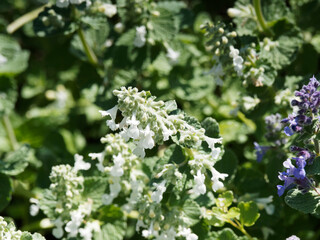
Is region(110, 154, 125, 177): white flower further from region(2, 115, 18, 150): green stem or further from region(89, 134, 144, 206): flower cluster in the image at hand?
region(2, 115, 18, 150): green stem

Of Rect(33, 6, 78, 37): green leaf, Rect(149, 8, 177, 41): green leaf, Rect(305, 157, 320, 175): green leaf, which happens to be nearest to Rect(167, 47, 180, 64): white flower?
Rect(149, 8, 177, 41): green leaf

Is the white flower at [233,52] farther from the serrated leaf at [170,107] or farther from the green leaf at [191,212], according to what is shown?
the green leaf at [191,212]

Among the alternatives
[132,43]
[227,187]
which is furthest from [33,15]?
[227,187]

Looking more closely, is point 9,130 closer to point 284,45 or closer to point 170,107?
point 170,107

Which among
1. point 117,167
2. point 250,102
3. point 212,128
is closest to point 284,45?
point 250,102

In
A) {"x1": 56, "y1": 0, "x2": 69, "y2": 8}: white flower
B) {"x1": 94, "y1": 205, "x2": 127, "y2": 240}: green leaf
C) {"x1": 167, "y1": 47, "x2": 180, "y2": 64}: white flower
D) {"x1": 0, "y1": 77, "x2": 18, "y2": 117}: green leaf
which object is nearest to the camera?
{"x1": 94, "y1": 205, "x2": 127, "y2": 240}: green leaf

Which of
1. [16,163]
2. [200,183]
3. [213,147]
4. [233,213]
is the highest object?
[213,147]
